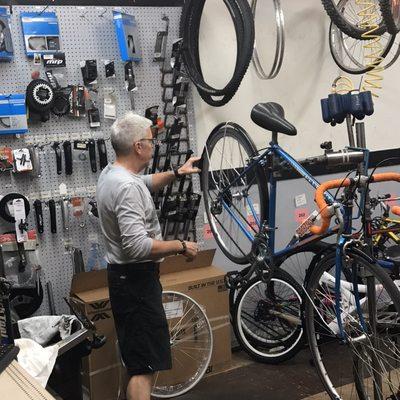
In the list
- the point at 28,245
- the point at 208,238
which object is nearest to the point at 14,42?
the point at 28,245

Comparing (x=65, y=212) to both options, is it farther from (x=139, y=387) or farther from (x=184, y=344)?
(x=139, y=387)

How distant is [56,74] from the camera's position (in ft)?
10.5

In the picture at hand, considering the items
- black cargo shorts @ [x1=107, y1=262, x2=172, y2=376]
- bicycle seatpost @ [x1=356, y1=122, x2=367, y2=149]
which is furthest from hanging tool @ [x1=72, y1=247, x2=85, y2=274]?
bicycle seatpost @ [x1=356, y1=122, x2=367, y2=149]

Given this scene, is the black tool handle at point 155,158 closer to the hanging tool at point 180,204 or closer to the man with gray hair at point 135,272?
the hanging tool at point 180,204

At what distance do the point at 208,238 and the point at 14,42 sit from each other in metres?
1.71

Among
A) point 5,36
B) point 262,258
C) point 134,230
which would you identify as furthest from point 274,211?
point 5,36

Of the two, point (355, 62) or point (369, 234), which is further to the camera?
point (355, 62)

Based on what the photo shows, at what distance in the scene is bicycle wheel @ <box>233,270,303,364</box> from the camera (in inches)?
136

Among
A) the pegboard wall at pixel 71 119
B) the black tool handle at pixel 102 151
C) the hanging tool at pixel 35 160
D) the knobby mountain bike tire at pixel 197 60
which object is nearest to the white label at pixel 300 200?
the knobby mountain bike tire at pixel 197 60

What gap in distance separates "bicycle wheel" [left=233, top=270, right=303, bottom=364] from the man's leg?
44.2 inches

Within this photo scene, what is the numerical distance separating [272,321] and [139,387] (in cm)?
130

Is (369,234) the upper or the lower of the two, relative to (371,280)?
upper

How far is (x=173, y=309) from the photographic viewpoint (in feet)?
10.6

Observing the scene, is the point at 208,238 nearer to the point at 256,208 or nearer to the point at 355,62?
the point at 256,208
